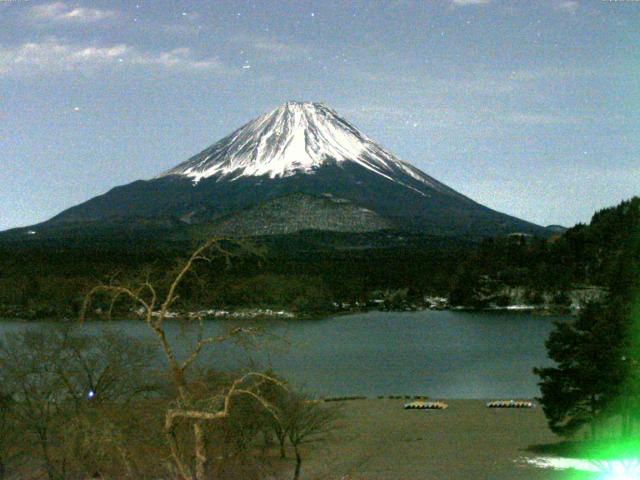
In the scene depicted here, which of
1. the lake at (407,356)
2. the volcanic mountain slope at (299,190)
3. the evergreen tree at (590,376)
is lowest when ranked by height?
the lake at (407,356)

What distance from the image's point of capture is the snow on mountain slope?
156 metres

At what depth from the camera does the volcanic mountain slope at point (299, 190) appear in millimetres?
133000

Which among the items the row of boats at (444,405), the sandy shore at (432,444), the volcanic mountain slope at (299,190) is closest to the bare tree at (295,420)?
the sandy shore at (432,444)

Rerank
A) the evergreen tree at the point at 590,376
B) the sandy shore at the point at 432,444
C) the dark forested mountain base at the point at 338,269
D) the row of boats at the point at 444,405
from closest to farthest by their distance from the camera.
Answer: the evergreen tree at the point at 590,376
the sandy shore at the point at 432,444
the row of boats at the point at 444,405
the dark forested mountain base at the point at 338,269

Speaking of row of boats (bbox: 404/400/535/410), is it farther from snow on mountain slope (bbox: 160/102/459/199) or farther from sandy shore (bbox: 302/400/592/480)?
snow on mountain slope (bbox: 160/102/459/199)

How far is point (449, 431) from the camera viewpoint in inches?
922

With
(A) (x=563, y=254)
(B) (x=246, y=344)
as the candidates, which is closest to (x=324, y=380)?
(B) (x=246, y=344)

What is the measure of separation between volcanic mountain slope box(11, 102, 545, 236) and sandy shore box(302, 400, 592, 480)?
312 ft

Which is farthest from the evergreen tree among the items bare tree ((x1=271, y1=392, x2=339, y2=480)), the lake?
the lake

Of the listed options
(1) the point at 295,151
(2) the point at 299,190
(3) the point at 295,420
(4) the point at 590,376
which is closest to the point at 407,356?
(4) the point at 590,376

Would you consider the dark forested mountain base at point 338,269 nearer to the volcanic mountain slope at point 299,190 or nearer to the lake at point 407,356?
the lake at point 407,356

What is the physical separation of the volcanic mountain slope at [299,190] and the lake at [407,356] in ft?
198

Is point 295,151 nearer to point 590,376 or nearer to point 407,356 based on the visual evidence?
point 407,356

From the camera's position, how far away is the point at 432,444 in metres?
21.4
